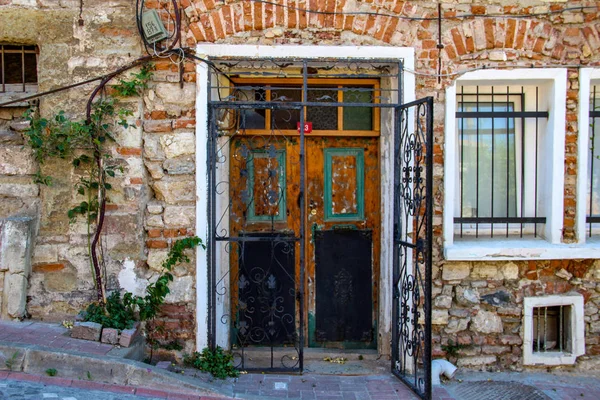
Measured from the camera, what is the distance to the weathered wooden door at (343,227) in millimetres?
5648

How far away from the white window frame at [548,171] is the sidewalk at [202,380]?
3.68ft

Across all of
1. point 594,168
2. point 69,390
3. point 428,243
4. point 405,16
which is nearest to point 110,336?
point 69,390

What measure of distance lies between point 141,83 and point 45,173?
1.16 meters

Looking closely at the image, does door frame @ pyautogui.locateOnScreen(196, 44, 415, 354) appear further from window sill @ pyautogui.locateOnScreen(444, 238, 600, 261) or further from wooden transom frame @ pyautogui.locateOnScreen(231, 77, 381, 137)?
window sill @ pyautogui.locateOnScreen(444, 238, 600, 261)

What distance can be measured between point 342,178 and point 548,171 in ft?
6.29

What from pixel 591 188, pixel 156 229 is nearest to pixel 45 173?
pixel 156 229

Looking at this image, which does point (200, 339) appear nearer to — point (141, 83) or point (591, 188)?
point (141, 83)

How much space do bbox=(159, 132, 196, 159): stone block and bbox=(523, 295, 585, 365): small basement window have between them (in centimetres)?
337

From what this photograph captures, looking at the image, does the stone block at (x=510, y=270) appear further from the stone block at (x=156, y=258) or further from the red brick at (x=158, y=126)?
the red brick at (x=158, y=126)

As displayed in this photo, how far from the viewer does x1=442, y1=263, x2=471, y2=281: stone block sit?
5.25 m

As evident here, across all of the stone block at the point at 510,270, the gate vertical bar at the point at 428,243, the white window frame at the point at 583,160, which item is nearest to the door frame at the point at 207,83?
the gate vertical bar at the point at 428,243

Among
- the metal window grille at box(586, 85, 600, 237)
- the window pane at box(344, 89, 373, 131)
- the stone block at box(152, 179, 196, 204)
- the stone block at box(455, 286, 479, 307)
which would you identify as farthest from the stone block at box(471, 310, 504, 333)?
the stone block at box(152, 179, 196, 204)

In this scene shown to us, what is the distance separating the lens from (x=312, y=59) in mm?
5094

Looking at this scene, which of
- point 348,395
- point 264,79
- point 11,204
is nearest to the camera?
point 348,395
